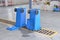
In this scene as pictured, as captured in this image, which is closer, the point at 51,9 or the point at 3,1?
the point at 51,9

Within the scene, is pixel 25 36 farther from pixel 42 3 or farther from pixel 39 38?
pixel 42 3

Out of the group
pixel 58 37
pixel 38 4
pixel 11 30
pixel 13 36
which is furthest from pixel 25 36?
pixel 38 4

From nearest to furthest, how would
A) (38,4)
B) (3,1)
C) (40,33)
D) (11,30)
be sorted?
(40,33) < (11,30) < (38,4) < (3,1)

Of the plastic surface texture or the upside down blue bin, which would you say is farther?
the plastic surface texture

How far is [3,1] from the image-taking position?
41.1 ft

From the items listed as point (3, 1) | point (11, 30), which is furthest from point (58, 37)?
point (3, 1)

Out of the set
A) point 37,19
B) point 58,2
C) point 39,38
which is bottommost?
point 39,38

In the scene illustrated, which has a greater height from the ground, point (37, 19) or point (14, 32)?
point (37, 19)

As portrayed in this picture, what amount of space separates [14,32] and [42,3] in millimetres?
6079

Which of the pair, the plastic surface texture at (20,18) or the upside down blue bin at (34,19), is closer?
the upside down blue bin at (34,19)

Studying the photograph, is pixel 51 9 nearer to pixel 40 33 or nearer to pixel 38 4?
pixel 38 4

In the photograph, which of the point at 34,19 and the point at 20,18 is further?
the point at 20,18

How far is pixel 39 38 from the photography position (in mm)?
3871

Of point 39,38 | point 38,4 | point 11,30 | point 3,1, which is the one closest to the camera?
point 39,38
